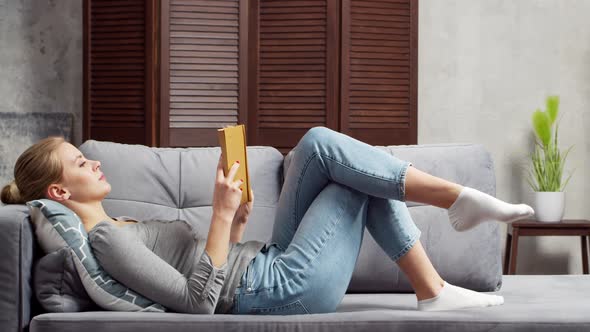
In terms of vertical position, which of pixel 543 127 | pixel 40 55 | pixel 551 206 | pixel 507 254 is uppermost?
pixel 40 55

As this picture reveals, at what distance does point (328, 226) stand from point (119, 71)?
2.69 m

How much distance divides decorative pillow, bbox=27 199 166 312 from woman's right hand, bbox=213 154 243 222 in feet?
0.93

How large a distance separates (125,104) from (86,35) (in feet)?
1.46

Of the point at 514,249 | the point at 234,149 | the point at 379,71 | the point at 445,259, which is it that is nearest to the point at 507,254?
the point at 514,249

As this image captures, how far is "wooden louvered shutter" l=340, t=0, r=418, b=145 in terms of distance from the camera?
14.6 ft

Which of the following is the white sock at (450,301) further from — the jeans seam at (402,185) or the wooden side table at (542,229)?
the wooden side table at (542,229)

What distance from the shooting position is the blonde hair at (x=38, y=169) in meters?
2.09

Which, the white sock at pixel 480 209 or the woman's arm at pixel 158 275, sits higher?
the white sock at pixel 480 209

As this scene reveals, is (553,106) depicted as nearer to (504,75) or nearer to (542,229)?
(504,75)

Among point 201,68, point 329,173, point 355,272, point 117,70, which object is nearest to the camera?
point 329,173

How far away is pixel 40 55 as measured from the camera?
504cm

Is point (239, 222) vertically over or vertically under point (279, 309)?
over

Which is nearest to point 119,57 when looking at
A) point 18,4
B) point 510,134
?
point 18,4

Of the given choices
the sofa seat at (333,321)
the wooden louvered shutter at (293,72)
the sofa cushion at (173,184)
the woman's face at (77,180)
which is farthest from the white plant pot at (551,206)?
the woman's face at (77,180)
